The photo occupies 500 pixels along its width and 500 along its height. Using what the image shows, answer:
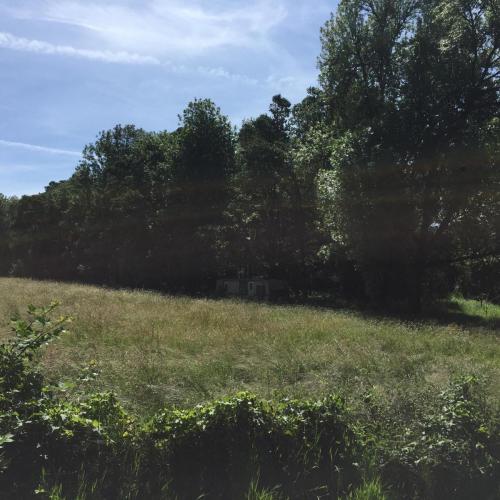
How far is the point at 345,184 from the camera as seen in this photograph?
21.0 m

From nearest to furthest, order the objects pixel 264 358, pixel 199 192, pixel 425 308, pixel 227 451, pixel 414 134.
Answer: pixel 227 451
pixel 264 358
pixel 414 134
pixel 425 308
pixel 199 192

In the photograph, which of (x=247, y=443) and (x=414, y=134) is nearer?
(x=247, y=443)

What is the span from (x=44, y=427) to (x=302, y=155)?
2727cm

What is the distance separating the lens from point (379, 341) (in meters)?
10.8

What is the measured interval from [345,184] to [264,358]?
44.9 ft

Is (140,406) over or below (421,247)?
below

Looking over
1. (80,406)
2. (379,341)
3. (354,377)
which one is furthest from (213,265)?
(80,406)

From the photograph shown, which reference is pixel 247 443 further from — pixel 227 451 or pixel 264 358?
pixel 264 358

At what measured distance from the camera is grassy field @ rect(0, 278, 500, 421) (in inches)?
249

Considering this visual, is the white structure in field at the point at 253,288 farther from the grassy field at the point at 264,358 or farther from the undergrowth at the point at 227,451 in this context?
the undergrowth at the point at 227,451

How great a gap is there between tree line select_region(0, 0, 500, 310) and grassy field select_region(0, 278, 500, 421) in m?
8.05

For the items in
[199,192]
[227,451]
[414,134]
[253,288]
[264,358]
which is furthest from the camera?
[199,192]

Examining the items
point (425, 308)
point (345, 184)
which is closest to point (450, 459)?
point (345, 184)

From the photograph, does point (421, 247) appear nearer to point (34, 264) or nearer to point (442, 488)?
point (442, 488)
